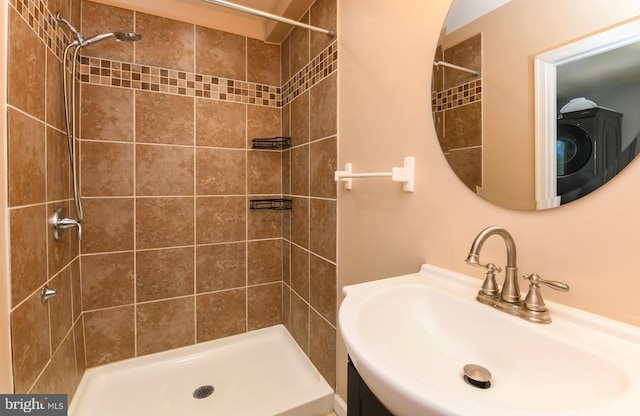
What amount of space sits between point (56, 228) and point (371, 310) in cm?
138

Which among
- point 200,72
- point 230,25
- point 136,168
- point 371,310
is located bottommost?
point 371,310

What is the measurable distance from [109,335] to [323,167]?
1.64m

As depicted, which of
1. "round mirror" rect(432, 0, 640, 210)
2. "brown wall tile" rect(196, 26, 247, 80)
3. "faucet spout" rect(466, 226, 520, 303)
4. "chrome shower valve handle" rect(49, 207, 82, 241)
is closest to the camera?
"round mirror" rect(432, 0, 640, 210)

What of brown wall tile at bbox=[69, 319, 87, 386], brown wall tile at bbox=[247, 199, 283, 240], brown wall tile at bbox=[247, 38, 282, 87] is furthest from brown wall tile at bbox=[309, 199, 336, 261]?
brown wall tile at bbox=[69, 319, 87, 386]

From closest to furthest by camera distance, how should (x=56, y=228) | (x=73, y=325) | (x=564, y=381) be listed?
1. (x=564, y=381)
2. (x=56, y=228)
3. (x=73, y=325)

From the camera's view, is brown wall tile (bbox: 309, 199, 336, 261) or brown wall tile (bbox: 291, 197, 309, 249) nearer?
brown wall tile (bbox: 309, 199, 336, 261)

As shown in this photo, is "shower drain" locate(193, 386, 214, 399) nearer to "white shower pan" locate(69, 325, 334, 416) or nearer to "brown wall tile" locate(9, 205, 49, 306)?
"white shower pan" locate(69, 325, 334, 416)

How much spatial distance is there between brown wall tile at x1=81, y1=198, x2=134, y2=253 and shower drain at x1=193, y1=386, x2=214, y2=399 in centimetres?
93

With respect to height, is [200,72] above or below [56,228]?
above

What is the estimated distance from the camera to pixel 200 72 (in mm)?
1844

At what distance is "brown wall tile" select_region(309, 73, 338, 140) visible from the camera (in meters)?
1.46

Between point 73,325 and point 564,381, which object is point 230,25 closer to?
point 73,325

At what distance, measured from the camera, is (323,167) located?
158 centimetres

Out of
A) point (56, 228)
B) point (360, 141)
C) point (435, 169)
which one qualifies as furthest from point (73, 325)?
point (435, 169)
